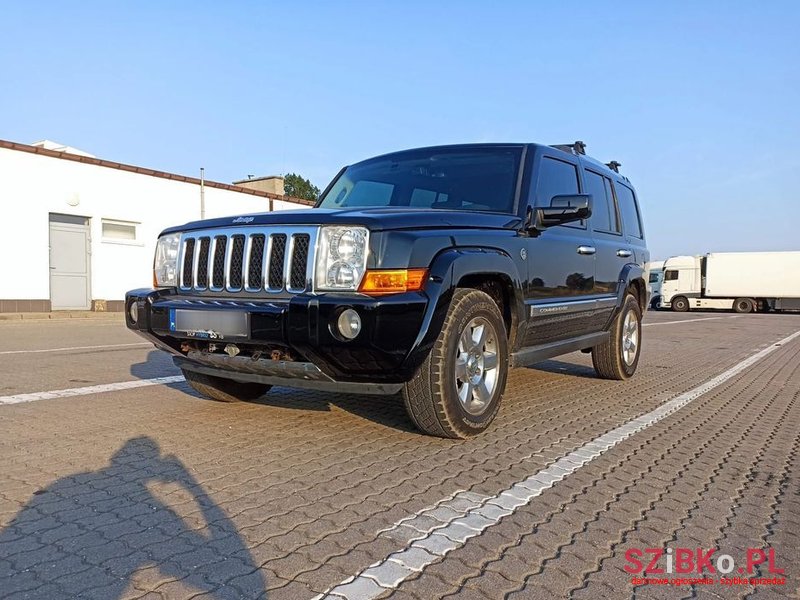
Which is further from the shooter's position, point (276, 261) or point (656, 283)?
point (656, 283)

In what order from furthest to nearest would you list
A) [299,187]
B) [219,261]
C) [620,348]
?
[299,187] → [620,348] → [219,261]

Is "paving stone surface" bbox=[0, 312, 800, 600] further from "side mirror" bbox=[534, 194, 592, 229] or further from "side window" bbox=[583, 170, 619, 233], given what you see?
"side window" bbox=[583, 170, 619, 233]

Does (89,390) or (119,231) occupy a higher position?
(119,231)

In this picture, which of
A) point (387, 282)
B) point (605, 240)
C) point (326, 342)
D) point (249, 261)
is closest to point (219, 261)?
point (249, 261)

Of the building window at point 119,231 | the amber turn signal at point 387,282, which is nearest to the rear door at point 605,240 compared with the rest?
the amber turn signal at point 387,282

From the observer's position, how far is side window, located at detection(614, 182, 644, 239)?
21.4 ft

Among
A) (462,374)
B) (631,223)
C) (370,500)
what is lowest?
(370,500)

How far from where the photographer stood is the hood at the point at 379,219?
326 cm

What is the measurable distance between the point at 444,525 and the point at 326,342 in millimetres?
1109

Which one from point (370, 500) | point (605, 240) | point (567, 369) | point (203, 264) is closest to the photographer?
point (370, 500)

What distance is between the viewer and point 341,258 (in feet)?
10.7

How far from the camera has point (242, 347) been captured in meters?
3.56

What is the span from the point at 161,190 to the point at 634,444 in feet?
67.3

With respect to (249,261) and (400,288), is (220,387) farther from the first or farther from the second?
(400,288)
